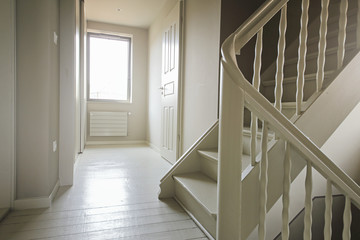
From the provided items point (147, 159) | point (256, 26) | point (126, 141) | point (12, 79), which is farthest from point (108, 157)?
point (256, 26)

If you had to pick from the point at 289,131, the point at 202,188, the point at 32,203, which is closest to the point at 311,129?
the point at 289,131

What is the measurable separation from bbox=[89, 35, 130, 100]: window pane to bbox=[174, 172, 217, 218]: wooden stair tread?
3393 mm

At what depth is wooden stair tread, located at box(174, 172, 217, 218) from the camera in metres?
1.35

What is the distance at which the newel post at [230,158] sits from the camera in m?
0.92

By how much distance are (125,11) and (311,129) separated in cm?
390

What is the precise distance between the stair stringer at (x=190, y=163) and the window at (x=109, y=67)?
3.23m

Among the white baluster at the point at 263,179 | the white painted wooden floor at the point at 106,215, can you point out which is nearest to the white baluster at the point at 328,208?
the white baluster at the point at 263,179

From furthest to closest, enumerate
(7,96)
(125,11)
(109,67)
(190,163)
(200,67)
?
(109,67)
(125,11)
(200,67)
(190,163)
(7,96)

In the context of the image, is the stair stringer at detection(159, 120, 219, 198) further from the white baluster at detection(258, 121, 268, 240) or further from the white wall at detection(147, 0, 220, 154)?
the white baluster at detection(258, 121, 268, 240)

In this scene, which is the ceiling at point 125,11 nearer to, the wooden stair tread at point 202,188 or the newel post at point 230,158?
the wooden stair tread at point 202,188

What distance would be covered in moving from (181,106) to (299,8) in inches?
65.5

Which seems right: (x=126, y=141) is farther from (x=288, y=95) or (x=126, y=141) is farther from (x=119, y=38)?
(x=288, y=95)

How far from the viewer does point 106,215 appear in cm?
153

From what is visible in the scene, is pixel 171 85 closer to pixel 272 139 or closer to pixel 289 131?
pixel 272 139
